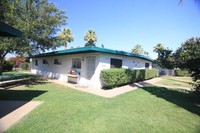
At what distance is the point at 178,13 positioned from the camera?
1116 centimetres

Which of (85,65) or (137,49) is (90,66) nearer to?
(85,65)

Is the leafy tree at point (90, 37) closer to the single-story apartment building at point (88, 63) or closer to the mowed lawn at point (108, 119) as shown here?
the single-story apartment building at point (88, 63)

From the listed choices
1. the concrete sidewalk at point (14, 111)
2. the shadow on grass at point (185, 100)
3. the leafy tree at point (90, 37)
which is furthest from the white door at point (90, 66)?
the leafy tree at point (90, 37)

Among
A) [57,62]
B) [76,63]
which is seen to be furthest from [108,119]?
[57,62]

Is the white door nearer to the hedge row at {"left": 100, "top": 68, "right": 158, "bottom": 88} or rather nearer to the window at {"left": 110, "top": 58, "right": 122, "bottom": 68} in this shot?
the hedge row at {"left": 100, "top": 68, "right": 158, "bottom": 88}

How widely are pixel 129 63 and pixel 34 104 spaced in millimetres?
10743

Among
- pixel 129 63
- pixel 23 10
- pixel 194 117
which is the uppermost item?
pixel 23 10

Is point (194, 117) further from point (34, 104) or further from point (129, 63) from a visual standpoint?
point (129, 63)

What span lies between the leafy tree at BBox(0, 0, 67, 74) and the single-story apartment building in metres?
2.02

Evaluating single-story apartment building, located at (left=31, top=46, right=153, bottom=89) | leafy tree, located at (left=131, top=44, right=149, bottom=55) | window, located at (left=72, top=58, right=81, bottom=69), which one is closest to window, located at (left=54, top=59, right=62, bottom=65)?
single-story apartment building, located at (left=31, top=46, right=153, bottom=89)

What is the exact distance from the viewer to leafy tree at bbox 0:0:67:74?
11096 millimetres

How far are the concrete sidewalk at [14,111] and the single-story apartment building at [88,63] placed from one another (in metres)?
5.63

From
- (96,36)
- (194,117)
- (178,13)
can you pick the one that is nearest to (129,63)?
(178,13)

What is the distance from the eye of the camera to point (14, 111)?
18.6 feet
